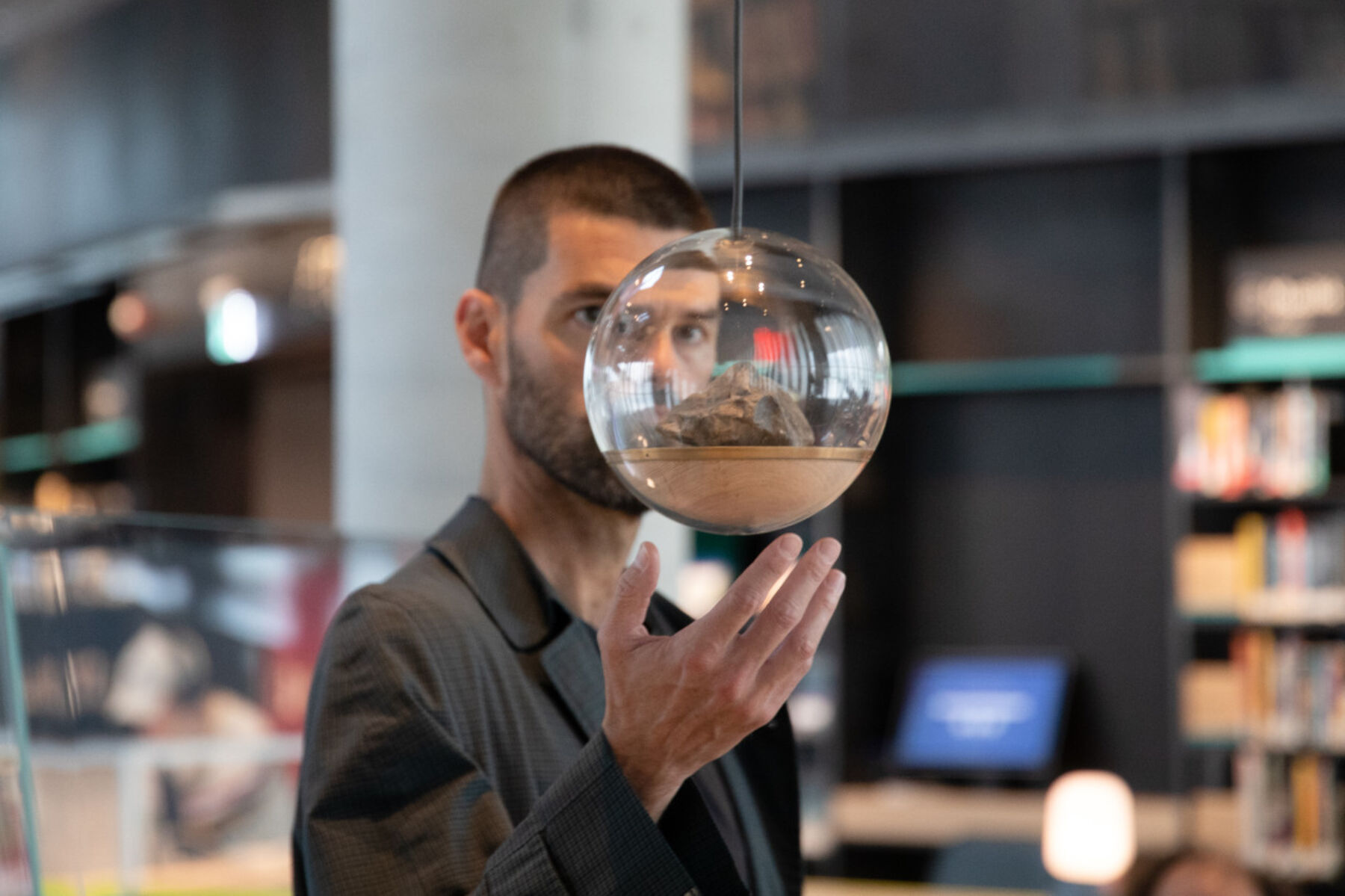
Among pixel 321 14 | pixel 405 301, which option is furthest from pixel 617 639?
pixel 321 14

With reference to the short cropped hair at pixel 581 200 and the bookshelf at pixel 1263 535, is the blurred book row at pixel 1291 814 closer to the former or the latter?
the bookshelf at pixel 1263 535

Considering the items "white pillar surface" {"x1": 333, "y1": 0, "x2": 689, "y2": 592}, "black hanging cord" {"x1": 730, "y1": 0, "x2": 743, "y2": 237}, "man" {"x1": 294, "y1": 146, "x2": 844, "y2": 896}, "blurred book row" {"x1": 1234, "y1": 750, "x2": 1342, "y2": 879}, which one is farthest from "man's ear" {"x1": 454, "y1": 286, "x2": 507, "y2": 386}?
"blurred book row" {"x1": 1234, "y1": 750, "x2": 1342, "y2": 879}

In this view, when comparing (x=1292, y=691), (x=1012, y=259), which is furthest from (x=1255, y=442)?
(x=1012, y=259)

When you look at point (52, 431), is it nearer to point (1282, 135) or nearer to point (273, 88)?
point (273, 88)

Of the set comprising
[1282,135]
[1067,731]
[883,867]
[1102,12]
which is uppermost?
[1102,12]

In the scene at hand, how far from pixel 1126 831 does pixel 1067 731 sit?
1.77 m

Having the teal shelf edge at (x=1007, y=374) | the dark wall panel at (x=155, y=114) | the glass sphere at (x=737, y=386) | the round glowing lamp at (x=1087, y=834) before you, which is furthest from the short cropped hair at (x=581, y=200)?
the dark wall panel at (x=155, y=114)

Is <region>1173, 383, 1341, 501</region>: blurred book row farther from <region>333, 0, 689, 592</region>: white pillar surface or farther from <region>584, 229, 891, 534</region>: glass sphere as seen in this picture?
<region>584, 229, 891, 534</region>: glass sphere

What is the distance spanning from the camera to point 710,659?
0.88 m

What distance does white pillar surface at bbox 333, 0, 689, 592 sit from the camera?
255 cm

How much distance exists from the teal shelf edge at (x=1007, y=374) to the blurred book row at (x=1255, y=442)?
34cm

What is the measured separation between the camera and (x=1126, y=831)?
3.79 meters

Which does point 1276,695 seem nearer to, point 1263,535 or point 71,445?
point 1263,535

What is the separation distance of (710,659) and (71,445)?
8034mm
